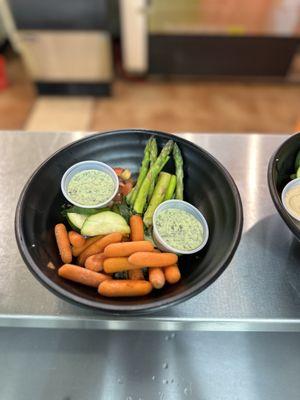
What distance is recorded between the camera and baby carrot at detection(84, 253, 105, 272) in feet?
2.71

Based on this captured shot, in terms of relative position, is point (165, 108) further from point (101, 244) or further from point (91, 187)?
point (101, 244)

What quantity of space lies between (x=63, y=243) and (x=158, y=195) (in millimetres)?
320

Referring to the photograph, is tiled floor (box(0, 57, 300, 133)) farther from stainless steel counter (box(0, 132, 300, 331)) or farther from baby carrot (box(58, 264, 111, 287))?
baby carrot (box(58, 264, 111, 287))

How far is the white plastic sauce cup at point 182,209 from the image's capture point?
2.76 feet

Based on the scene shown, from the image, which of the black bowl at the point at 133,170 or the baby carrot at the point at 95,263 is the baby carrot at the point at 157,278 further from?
the baby carrot at the point at 95,263

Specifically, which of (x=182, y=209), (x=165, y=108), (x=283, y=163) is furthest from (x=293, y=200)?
(x=165, y=108)

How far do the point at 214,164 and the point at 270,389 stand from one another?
0.76m

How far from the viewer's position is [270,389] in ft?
3.40

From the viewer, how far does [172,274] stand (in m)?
0.80

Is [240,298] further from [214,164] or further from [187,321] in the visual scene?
[214,164]

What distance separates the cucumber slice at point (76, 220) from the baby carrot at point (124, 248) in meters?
0.14

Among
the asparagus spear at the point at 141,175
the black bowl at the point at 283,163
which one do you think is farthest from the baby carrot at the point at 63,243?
the black bowl at the point at 283,163

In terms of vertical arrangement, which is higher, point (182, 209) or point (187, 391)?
point (182, 209)

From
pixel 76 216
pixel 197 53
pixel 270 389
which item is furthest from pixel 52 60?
pixel 270 389
